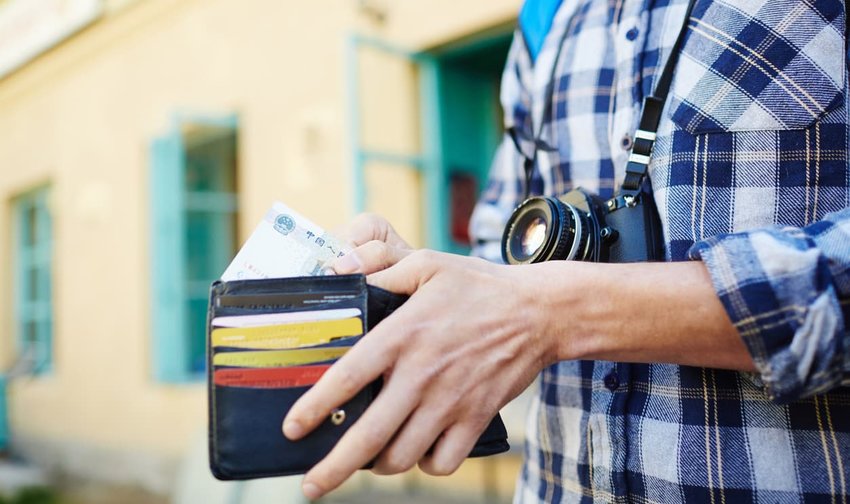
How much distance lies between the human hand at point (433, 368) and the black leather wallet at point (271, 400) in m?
0.02

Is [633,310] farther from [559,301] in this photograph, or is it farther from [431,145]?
[431,145]

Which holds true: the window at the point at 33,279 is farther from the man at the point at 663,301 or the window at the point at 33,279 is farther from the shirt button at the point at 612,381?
the shirt button at the point at 612,381

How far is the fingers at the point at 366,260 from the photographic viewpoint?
0.75 metres

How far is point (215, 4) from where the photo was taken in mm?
5082

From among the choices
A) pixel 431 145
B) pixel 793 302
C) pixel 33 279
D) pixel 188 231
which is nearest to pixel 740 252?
pixel 793 302

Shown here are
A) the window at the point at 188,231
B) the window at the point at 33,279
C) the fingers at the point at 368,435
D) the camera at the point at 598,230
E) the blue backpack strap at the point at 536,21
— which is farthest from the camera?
the window at the point at 33,279

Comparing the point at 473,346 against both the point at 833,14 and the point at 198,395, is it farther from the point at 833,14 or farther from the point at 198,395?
the point at 198,395

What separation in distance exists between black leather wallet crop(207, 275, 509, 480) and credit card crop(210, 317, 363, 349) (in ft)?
0.03

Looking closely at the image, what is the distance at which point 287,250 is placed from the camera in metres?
0.84

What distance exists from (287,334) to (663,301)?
1.18ft

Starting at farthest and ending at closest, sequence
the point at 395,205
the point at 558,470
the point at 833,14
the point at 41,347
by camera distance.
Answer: the point at 41,347
the point at 395,205
the point at 558,470
the point at 833,14

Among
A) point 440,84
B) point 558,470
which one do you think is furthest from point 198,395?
point 558,470

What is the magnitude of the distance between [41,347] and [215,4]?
395cm

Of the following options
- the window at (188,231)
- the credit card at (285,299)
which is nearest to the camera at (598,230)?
the credit card at (285,299)
